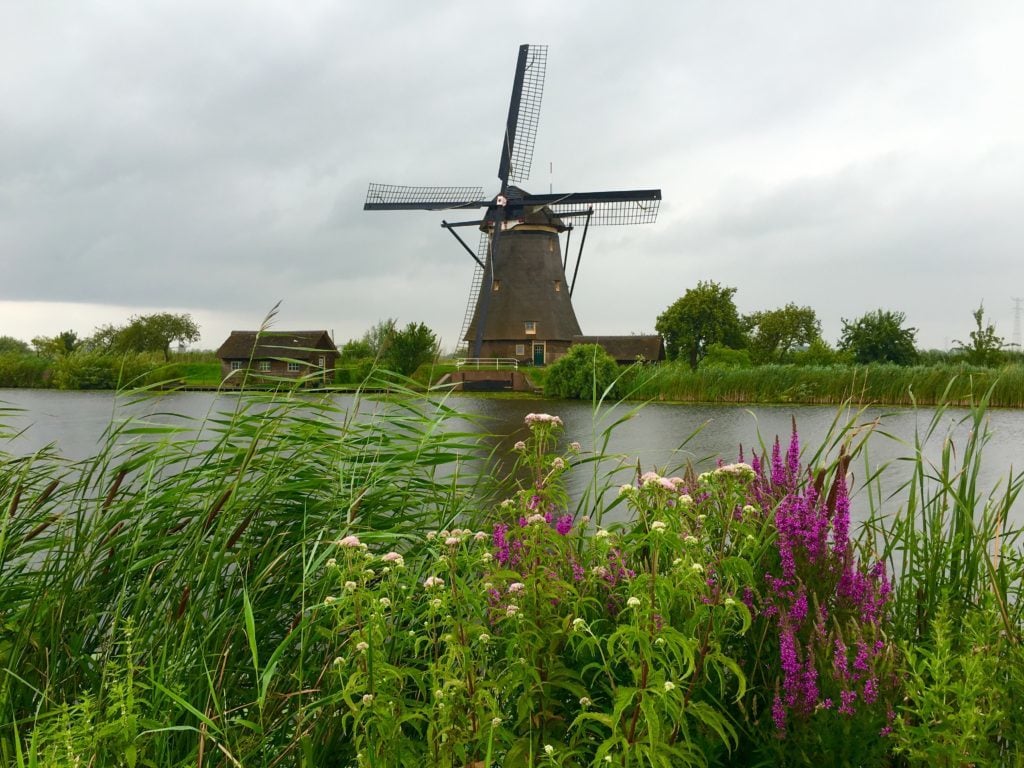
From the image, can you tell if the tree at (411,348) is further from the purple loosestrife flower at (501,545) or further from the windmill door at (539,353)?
the purple loosestrife flower at (501,545)

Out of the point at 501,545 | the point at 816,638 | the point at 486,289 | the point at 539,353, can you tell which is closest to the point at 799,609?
the point at 816,638

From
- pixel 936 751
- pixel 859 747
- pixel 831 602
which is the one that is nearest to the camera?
pixel 936 751

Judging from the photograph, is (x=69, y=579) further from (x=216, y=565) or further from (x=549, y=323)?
(x=549, y=323)

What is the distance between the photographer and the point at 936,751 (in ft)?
5.45

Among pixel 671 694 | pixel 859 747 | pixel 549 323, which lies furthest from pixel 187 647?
pixel 549 323

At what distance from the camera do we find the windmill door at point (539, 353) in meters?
35.0

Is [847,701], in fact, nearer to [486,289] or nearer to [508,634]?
[508,634]

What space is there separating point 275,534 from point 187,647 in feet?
1.59

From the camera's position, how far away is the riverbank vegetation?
5.61 feet

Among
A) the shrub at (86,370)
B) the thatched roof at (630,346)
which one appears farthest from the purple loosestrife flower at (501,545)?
the shrub at (86,370)

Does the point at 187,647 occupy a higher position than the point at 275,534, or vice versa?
the point at 275,534

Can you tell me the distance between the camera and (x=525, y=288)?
34406 millimetres

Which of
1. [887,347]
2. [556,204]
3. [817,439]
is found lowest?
[817,439]

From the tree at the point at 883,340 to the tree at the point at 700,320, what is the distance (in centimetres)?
633
